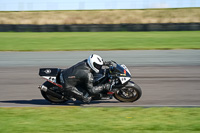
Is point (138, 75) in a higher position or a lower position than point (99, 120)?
higher

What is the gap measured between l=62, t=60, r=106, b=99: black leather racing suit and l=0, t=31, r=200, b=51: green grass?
1132cm

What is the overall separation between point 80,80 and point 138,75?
189 inches

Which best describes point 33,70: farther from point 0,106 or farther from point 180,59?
point 180,59

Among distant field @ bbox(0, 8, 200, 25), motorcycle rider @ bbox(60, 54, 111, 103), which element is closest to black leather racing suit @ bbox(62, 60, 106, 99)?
motorcycle rider @ bbox(60, 54, 111, 103)

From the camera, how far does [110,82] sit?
8.80 m

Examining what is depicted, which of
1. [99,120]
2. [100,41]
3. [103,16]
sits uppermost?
[103,16]

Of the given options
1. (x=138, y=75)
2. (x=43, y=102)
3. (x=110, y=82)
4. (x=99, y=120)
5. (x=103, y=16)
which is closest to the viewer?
(x=99, y=120)

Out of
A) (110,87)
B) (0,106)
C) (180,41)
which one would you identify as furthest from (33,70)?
(180,41)

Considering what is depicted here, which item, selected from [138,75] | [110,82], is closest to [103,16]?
[138,75]

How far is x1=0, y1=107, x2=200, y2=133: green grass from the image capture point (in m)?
6.52

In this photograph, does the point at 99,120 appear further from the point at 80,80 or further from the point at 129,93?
the point at 129,93

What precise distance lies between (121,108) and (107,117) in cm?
93

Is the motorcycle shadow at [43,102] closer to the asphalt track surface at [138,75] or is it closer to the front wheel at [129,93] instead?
the asphalt track surface at [138,75]

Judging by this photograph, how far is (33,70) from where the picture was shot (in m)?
14.3
